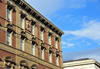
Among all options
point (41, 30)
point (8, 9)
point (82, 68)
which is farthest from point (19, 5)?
point (82, 68)

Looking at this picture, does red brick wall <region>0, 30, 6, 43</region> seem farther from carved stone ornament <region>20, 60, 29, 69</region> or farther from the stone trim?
carved stone ornament <region>20, 60, 29, 69</region>

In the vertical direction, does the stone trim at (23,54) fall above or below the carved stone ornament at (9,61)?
above

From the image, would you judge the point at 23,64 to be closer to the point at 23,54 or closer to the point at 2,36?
the point at 23,54

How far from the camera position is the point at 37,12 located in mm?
33688

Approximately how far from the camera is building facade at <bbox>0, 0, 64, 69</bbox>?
83.4 feet

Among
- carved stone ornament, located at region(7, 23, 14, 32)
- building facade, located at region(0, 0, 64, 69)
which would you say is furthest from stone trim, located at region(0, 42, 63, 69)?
carved stone ornament, located at region(7, 23, 14, 32)

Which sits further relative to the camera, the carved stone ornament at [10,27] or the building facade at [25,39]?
the carved stone ornament at [10,27]

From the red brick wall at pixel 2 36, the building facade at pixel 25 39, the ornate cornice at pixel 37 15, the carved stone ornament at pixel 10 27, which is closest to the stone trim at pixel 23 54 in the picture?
the building facade at pixel 25 39

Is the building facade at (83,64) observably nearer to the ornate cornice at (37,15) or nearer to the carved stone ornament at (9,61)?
the ornate cornice at (37,15)

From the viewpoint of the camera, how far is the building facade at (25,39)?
25406 millimetres

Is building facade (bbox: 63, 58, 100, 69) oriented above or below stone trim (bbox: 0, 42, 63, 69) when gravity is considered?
above

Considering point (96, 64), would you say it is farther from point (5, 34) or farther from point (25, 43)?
point (5, 34)

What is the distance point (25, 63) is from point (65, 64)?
3730 cm

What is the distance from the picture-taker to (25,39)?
96.7 ft
